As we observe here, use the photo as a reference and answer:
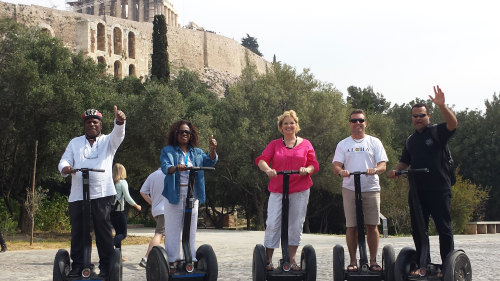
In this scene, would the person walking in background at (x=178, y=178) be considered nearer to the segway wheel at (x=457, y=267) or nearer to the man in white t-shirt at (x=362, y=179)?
the man in white t-shirt at (x=362, y=179)

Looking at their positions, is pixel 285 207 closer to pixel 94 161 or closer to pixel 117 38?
pixel 94 161

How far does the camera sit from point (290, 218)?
22.7 feet

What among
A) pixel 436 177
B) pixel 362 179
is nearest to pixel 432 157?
pixel 436 177

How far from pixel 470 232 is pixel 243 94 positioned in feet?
46.5

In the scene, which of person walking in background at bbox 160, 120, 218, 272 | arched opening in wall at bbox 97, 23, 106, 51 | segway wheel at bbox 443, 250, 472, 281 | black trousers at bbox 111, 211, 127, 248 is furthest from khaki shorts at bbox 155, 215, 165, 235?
arched opening in wall at bbox 97, 23, 106, 51

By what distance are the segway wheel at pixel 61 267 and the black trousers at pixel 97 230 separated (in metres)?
0.08

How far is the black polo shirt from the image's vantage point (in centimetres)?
651

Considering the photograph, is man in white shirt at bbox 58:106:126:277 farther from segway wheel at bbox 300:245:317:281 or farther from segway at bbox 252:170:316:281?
segway wheel at bbox 300:245:317:281

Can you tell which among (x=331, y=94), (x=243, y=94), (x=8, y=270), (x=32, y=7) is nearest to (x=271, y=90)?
(x=243, y=94)

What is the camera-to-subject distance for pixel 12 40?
21672mm

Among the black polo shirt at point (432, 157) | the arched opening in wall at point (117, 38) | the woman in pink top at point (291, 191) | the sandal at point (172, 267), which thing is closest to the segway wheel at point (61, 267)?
the sandal at point (172, 267)

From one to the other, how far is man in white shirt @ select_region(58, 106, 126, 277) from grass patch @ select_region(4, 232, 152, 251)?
976 centimetres

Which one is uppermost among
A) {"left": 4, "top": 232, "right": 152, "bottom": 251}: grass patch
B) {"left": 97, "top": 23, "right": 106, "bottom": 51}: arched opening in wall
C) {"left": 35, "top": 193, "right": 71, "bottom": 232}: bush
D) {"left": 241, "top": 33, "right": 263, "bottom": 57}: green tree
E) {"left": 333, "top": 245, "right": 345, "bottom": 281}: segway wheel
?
{"left": 241, "top": 33, "right": 263, "bottom": 57}: green tree

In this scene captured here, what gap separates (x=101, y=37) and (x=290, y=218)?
194ft
